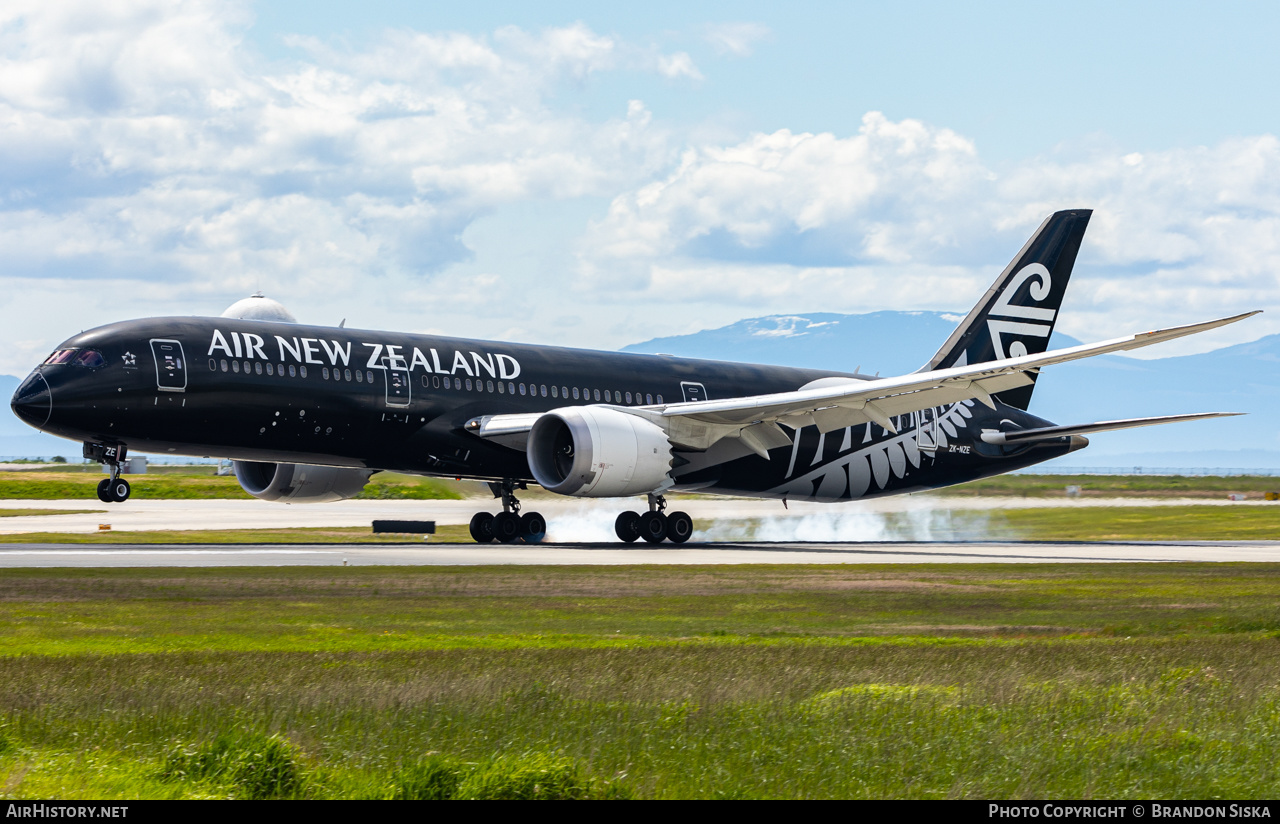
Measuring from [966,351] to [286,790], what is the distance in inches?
1413

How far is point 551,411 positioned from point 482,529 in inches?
196

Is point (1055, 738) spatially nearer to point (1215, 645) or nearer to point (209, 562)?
point (1215, 645)

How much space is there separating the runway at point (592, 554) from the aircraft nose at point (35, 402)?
2739 mm

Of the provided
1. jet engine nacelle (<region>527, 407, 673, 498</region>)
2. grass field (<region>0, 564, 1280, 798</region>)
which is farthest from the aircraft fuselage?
grass field (<region>0, 564, 1280, 798</region>)

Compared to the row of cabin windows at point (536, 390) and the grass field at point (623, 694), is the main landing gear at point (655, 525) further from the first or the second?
the grass field at point (623, 694)

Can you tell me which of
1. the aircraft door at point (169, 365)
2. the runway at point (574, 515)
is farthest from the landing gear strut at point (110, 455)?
the runway at point (574, 515)

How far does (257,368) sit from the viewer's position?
31500mm

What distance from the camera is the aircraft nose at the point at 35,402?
96.5 ft

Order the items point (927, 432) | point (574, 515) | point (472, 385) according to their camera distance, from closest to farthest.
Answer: point (472, 385) < point (927, 432) < point (574, 515)

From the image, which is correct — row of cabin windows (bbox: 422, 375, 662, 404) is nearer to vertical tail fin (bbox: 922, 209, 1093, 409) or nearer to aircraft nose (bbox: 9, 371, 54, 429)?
aircraft nose (bbox: 9, 371, 54, 429)

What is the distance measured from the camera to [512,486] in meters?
37.4

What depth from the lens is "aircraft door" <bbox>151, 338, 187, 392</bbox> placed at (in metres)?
30.2

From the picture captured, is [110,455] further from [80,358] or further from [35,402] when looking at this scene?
[80,358]

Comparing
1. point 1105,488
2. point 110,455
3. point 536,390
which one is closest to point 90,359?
point 110,455
